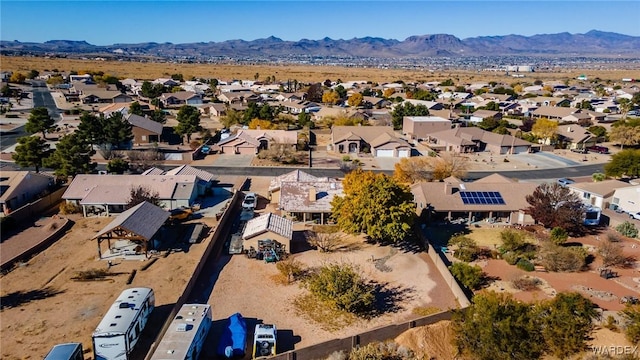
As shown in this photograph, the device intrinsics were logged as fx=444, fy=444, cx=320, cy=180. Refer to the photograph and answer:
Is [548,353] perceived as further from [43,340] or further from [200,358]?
[43,340]

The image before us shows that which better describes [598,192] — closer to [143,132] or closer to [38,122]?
[143,132]

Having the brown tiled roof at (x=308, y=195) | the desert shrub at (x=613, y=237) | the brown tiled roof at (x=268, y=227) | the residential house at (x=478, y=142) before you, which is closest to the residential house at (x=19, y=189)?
the brown tiled roof at (x=268, y=227)

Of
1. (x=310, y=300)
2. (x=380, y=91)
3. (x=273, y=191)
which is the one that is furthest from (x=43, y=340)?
(x=380, y=91)

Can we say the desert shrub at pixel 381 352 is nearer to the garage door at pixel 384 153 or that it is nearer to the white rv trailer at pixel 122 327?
the white rv trailer at pixel 122 327

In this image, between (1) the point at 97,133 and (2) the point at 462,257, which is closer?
(2) the point at 462,257

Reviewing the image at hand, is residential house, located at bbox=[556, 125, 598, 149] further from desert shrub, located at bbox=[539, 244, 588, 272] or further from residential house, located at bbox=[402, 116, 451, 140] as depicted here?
desert shrub, located at bbox=[539, 244, 588, 272]

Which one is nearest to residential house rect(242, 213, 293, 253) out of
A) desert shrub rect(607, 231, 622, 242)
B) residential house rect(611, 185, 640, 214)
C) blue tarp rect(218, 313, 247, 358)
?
blue tarp rect(218, 313, 247, 358)

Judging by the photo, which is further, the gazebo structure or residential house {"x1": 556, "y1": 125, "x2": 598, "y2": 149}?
residential house {"x1": 556, "y1": 125, "x2": 598, "y2": 149}

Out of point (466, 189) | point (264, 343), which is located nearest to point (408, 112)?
point (466, 189)
